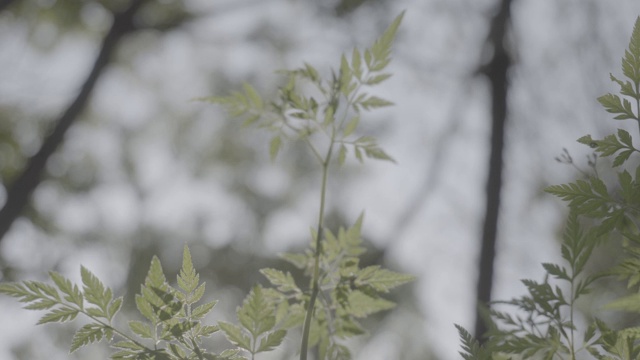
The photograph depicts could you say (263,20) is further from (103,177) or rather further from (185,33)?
(103,177)

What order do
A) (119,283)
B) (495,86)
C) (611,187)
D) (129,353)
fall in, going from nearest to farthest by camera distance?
(129,353) → (611,187) → (495,86) → (119,283)

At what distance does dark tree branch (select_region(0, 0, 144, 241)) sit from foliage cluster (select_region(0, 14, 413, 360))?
1626mm

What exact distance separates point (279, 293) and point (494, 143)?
1.17 m

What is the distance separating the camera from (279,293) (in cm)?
38

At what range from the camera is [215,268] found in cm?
248

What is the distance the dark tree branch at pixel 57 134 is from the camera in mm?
1825

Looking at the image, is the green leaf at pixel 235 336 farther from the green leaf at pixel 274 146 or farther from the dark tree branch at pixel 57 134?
the dark tree branch at pixel 57 134

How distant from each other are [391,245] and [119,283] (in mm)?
1099

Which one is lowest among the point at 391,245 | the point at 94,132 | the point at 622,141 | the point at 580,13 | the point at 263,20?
the point at 622,141

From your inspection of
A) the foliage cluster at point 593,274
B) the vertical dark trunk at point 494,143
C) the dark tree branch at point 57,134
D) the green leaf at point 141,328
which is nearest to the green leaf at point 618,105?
the foliage cluster at point 593,274

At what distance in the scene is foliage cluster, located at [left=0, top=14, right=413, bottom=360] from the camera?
297 millimetres

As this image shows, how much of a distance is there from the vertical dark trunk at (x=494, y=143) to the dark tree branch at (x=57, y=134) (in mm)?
1368

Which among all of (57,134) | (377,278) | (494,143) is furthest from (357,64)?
(57,134)

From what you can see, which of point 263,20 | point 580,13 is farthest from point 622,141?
point 263,20
